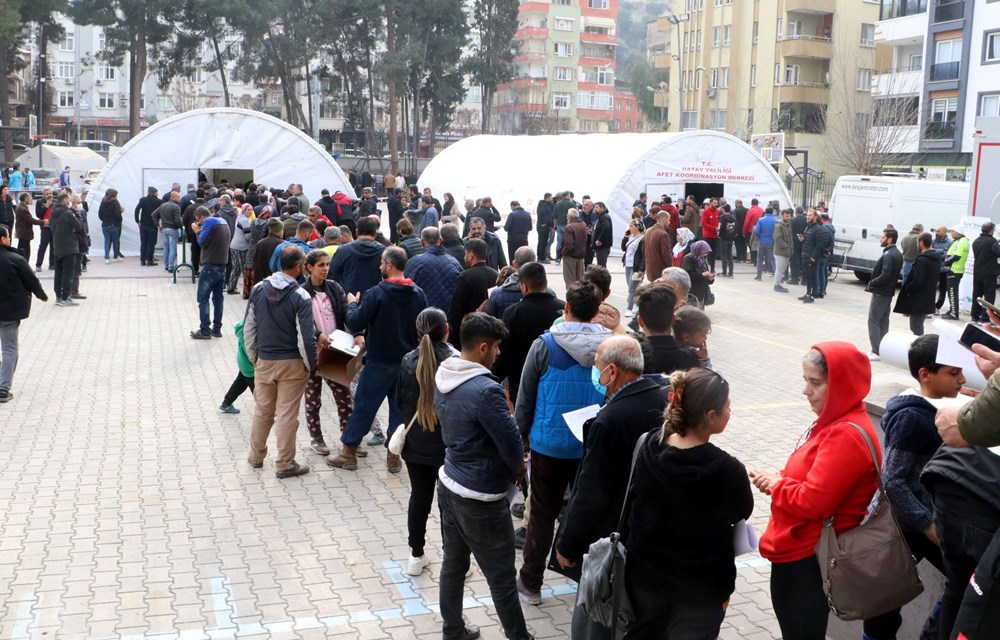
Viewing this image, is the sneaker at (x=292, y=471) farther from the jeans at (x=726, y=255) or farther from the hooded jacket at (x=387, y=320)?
the jeans at (x=726, y=255)

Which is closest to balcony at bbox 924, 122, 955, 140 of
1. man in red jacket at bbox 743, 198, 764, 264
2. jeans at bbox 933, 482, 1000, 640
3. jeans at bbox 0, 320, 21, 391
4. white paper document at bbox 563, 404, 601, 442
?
man in red jacket at bbox 743, 198, 764, 264

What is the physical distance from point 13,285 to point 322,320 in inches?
157

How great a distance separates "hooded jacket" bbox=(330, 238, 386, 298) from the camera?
10.2 meters

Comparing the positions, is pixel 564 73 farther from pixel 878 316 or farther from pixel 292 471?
pixel 292 471

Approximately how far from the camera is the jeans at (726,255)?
23812 mm

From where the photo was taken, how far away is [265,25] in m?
51.5

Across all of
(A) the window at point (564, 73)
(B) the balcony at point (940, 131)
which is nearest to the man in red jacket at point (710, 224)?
(B) the balcony at point (940, 131)

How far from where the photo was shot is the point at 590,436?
15.3 ft

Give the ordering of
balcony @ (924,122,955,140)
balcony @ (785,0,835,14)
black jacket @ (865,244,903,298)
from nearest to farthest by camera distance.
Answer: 1. black jacket @ (865,244,903,298)
2. balcony @ (924,122,955,140)
3. balcony @ (785,0,835,14)

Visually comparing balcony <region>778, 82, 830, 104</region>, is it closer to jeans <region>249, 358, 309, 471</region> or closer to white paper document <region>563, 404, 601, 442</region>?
jeans <region>249, 358, 309, 471</region>

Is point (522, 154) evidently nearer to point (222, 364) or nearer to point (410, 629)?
point (222, 364)

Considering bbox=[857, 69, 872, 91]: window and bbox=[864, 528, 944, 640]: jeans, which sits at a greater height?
bbox=[857, 69, 872, 91]: window

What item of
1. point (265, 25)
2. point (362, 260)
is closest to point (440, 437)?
point (362, 260)

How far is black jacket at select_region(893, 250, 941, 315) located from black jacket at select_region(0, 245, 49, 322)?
34.5 ft
